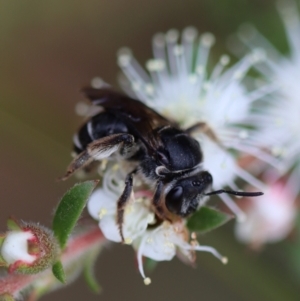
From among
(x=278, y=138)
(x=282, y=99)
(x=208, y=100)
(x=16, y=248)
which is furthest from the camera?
(x=282, y=99)

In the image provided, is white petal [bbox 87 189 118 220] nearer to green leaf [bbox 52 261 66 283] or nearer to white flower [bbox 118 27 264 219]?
green leaf [bbox 52 261 66 283]

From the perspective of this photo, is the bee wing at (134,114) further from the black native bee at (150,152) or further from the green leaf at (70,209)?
the green leaf at (70,209)

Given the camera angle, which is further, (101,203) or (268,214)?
(268,214)

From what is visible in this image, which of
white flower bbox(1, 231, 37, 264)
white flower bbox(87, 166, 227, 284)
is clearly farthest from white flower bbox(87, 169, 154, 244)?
white flower bbox(1, 231, 37, 264)

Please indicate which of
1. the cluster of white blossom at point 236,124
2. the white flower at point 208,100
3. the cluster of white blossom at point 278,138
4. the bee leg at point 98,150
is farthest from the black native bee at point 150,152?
the cluster of white blossom at point 278,138

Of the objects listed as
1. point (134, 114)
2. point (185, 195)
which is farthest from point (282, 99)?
point (185, 195)

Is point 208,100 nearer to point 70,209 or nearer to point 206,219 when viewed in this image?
point 206,219
